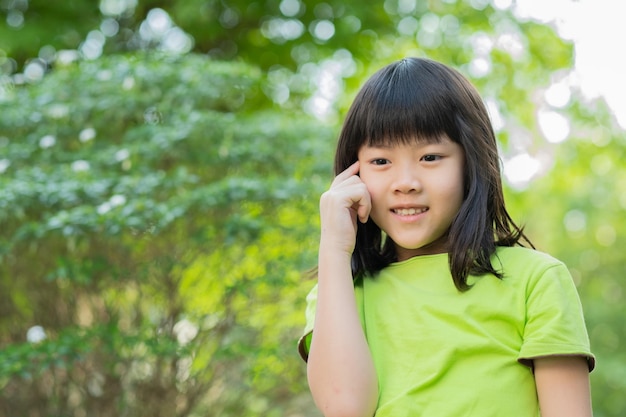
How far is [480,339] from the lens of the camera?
57.7 inches

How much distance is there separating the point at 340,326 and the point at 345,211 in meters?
0.23

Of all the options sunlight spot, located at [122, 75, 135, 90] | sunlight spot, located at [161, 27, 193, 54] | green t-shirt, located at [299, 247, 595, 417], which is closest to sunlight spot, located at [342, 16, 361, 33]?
sunlight spot, located at [161, 27, 193, 54]

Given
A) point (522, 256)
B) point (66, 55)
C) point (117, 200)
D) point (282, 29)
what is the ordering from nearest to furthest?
point (522, 256), point (117, 200), point (66, 55), point (282, 29)

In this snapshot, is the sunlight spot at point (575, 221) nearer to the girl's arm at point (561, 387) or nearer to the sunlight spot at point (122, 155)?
the sunlight spot at point (122, 155)

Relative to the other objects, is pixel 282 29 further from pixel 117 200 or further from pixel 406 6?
pixel 117 200

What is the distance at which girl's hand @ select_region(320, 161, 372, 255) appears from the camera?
164 cm

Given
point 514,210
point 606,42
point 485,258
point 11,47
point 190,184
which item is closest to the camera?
point 485,258

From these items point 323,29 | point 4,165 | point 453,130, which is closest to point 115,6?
point 323,29

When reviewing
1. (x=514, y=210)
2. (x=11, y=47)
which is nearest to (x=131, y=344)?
(x=11, y=47)

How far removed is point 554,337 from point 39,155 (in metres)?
2.87

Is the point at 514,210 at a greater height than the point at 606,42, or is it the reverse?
the point at 606,42

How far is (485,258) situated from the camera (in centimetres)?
155

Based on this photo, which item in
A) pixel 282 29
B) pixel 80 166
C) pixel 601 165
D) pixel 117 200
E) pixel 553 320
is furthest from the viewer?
pixel 601 165

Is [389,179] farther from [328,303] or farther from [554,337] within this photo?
[554,337]
